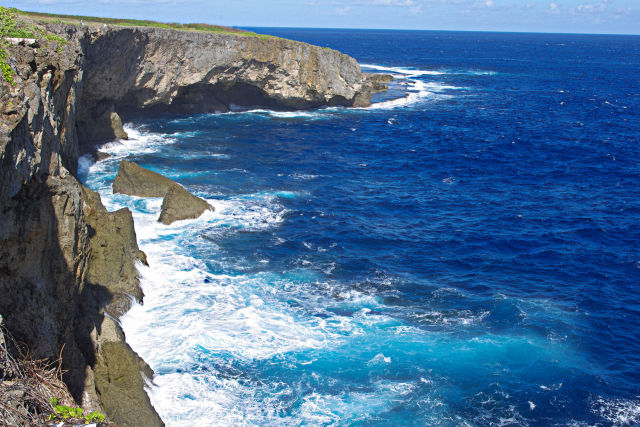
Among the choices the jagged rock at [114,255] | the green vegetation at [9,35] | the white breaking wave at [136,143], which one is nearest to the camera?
the green vegetation at [9,35]

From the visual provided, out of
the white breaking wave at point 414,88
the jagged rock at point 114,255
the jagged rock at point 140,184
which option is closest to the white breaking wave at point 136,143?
the jagged rock at point 140,184

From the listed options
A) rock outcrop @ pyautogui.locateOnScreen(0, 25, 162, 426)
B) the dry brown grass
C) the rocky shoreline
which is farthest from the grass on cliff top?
the dry brown grass

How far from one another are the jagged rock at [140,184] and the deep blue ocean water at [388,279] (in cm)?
95

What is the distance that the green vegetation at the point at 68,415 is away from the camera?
8.75m

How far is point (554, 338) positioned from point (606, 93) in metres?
85.9

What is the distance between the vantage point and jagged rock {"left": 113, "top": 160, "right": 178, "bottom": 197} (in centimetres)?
3791

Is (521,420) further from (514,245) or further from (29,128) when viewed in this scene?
(29,128)

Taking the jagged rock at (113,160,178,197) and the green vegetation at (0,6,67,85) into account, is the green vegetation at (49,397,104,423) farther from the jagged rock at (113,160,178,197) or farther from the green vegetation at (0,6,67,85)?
the jagged rock at (113,160,178,197)

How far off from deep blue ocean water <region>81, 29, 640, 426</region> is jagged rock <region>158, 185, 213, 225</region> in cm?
83

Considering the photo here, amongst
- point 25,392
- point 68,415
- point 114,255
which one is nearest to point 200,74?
point 114,255

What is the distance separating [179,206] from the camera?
114 ft

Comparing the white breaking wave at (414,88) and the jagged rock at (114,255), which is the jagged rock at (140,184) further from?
the white breaking wave at (414,88)

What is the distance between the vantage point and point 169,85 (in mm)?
58062

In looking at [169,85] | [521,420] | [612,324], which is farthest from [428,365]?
[169,85]
